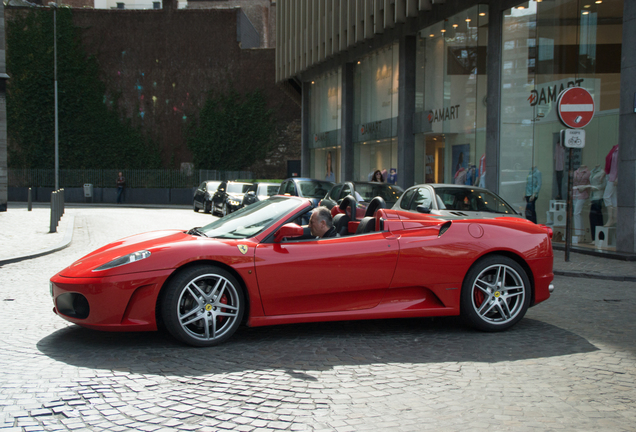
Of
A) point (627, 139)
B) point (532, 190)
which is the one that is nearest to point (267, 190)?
point (532, 190)

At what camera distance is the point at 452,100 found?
1856 cm

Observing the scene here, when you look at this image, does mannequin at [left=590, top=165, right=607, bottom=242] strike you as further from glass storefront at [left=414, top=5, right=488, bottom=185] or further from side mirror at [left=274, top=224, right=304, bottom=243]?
side mirror at [left=274, top=224, right=304, bottom=243]

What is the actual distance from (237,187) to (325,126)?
7.14 meters

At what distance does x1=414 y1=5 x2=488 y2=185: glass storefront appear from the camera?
1702 centimetres

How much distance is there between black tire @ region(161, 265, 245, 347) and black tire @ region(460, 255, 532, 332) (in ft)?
6.88

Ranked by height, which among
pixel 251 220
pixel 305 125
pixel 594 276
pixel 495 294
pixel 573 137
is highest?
pixel 305 125

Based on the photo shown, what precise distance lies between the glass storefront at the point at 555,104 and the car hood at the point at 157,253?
9698mm

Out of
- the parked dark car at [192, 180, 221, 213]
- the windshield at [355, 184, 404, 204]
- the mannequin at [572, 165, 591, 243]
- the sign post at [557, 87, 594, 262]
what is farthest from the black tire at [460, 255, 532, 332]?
the parked dark car at [192, 180, 221, 213]

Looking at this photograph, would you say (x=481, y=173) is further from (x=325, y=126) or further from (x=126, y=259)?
(x=325, y=126)

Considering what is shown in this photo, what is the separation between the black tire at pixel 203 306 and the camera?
476 cm

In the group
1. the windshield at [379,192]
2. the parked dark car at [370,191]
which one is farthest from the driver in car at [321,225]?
the windshield at [379,192]

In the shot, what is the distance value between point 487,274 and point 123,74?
4233 cm

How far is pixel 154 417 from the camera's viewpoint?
11.3 feet

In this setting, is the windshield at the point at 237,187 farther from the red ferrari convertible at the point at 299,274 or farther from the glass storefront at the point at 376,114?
the red ferrari convertible at the point at 299,274
